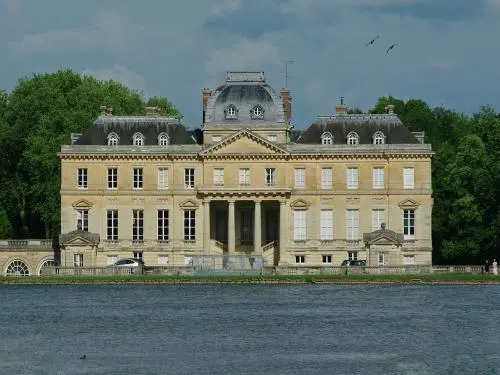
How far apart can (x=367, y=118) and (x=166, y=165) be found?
13.3 metres

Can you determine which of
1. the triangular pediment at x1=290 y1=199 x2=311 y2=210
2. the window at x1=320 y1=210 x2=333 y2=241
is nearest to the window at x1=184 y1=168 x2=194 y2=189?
the triangular pediment at x1=290 y1=199 x2=311 y2=210

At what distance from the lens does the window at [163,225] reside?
360 feet

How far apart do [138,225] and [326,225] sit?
12153mm

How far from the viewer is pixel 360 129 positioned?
109 meters

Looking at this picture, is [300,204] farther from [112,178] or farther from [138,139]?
[112,178]

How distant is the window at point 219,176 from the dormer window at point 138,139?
5.12 m

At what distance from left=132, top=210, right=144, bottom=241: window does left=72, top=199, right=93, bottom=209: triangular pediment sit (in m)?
2.93

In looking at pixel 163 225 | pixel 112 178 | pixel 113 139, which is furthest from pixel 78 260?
pixel 113 139

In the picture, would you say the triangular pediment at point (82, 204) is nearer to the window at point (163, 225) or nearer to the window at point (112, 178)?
the window at point (112, 178)

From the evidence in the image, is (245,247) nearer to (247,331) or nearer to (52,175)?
(52,175)

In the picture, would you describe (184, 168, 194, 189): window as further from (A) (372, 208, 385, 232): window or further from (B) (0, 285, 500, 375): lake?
(B) (0, 285, 500, 375): lake

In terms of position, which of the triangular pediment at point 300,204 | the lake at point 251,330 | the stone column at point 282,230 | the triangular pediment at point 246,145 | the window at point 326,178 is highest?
the triangular pediment at point 246,145

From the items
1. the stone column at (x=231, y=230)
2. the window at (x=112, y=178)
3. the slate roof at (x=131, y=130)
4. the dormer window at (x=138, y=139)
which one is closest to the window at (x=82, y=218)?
the window at (x=112, y=178)

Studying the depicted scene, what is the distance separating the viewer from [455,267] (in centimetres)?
9962
